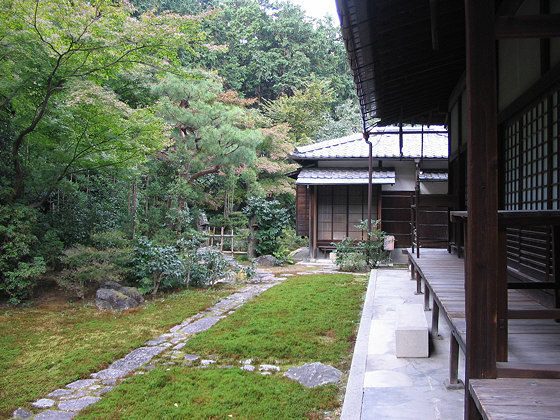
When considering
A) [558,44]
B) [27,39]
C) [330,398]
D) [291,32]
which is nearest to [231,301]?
[330,398]

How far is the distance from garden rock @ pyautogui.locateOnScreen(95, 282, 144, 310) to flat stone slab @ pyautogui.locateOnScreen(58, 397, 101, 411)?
3795mm

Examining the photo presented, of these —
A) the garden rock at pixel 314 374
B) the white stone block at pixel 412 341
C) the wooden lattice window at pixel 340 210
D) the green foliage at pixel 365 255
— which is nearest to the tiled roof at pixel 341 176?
the wooden lattice window at pixel 340 210

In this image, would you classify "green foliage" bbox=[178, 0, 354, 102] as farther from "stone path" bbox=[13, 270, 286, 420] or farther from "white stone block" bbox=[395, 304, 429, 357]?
"white stone block" bbox=[395, 304, 429, 357]

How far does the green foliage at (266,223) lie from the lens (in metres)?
15.1

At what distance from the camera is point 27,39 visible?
7359mm

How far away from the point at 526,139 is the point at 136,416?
4.76 meters

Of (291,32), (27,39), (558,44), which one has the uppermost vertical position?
(291,32)

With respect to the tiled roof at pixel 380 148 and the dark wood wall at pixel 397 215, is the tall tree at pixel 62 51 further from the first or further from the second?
the dark wood wall at pixel 397 215

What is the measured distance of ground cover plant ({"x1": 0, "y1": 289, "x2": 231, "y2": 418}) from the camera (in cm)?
453

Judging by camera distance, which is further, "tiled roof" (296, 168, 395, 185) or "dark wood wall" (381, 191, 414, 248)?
"dark wood wall" (381, 191, 414, 248)

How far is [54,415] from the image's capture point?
3.79 metres

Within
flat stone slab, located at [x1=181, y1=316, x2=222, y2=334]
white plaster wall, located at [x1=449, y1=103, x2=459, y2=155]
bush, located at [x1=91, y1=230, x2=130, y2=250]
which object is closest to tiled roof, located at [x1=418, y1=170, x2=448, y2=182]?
white plaster wall, located at [x1=449, y1=103, x2=459, y2=155]

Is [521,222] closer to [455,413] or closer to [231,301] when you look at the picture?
[455,413]

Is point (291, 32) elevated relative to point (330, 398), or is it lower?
elevated
